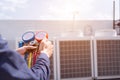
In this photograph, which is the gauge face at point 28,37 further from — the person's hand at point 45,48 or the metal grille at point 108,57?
the metal grille at point 108,57

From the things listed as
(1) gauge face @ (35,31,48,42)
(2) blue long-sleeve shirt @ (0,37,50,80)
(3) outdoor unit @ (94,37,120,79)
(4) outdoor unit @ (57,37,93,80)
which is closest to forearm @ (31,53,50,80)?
(2) blue long-sleeve shirt @ (0,37,50,80)

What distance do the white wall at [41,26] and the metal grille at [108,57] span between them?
3.42 ft

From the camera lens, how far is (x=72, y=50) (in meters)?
4.26

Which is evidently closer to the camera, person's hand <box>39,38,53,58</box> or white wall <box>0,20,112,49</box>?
person's hand <box>39,38,53,58</box>

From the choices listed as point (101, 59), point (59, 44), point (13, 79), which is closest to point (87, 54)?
point (101, 59)

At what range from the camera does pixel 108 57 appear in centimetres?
436

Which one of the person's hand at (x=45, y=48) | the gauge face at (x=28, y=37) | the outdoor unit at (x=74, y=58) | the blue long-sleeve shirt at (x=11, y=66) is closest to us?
the blue long-sleeve shirt at (x=11, y=66)

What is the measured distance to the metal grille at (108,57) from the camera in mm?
4293

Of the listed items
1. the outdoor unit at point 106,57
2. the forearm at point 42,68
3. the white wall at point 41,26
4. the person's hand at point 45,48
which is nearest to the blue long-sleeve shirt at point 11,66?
the forearm at point 42,68

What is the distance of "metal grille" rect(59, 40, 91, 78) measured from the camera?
4.22 m

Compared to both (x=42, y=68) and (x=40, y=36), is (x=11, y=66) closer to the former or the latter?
(x=42, y=68)

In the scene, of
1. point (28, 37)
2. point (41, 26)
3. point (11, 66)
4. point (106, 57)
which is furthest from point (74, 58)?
point (11, 66)

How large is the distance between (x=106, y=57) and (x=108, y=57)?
5cm

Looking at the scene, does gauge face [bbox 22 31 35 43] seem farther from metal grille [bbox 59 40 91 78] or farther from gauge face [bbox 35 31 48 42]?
metal grille [bbox 59 40 91 78]
